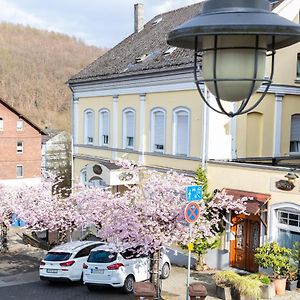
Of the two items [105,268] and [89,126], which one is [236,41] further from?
[89,126]

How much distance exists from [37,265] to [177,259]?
6.33 m

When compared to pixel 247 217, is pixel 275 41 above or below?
above

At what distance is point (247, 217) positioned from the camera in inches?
695

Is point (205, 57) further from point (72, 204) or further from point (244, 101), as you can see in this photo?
point (72, 204)

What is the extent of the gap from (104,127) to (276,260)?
12847mm

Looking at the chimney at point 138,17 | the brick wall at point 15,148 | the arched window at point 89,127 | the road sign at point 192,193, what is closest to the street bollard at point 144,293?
the road sign at point 192,193

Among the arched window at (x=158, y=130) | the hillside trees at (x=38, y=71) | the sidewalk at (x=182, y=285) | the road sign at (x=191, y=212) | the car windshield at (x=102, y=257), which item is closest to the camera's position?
the road sign at (x=191, y=212)

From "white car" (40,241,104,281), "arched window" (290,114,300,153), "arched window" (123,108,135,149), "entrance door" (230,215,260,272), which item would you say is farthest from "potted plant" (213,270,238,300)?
"arched window" (123,108,135,149)

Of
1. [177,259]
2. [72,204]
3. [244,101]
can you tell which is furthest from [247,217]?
[244,101]

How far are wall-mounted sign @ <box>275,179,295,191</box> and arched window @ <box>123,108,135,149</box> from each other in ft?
28.3

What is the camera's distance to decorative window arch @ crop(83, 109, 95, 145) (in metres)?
26.7

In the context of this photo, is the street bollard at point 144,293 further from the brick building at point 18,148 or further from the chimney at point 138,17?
Answer: the brick building at point 18,148

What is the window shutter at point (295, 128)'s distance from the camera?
20438 mm

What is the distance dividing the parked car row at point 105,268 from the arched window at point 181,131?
4717 millimetres
